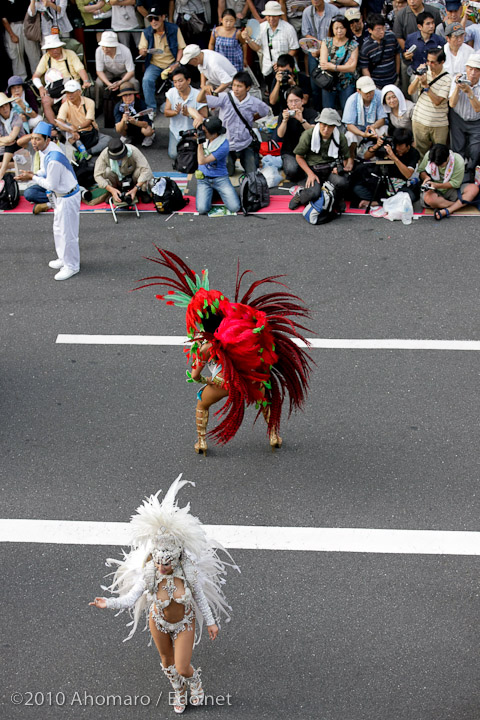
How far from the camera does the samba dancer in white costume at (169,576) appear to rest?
4.51m

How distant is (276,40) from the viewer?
12.3 meters

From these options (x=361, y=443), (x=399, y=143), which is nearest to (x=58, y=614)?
(x=361, y=443)

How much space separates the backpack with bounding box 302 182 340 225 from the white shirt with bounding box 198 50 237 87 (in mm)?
2730

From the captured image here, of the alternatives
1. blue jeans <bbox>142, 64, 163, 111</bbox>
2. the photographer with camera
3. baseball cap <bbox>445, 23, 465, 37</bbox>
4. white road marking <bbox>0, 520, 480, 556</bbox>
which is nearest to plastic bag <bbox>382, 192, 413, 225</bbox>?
the photographer with camera

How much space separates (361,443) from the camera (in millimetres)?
6906

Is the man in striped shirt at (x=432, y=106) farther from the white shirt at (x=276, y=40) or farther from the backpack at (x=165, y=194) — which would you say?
the backpack at (x=165, y=194)

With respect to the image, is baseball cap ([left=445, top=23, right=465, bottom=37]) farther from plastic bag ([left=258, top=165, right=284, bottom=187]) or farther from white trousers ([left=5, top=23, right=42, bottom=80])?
white trousers ([left=5, top=23, right=42, bottom=80])

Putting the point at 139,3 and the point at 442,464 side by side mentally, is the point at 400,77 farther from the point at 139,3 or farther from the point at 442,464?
the point at 442,464

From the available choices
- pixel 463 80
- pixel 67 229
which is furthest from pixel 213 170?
pixel 463 80

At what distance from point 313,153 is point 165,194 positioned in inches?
77.9

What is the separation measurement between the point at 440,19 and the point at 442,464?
839 centimetres

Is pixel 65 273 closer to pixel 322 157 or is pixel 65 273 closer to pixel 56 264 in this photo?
pixel 56 264

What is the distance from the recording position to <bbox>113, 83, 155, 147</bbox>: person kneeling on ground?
11992 millimetres

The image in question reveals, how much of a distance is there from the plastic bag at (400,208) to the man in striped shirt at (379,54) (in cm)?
250
